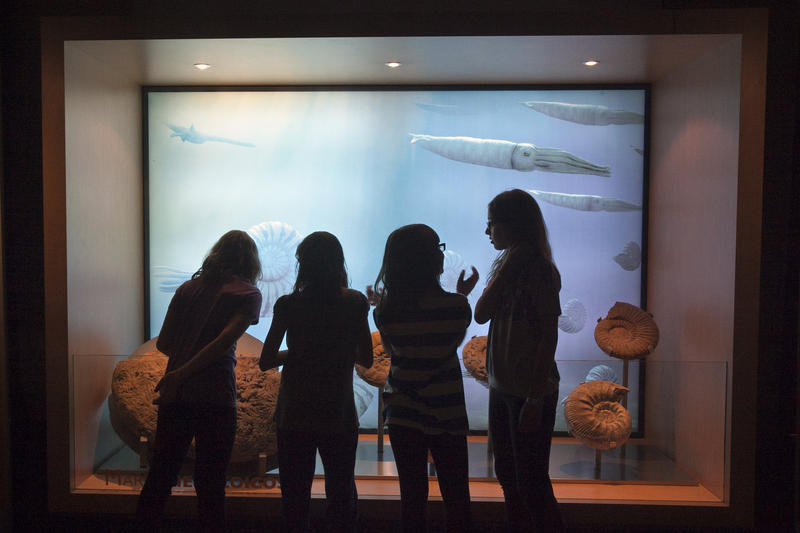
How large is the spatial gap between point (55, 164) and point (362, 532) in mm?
2171

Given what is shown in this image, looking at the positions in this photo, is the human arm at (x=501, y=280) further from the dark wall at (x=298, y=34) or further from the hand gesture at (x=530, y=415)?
the dark wall at (x=298, y=34)

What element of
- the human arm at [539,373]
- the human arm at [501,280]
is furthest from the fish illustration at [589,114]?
the human arm at [539,373]

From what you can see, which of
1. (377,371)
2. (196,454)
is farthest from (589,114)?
(196,454)

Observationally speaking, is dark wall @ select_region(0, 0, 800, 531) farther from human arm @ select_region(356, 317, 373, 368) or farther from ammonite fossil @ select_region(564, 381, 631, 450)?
human arm @ select_region(356, 317, 373, 368)

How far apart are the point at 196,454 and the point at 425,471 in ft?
2.67

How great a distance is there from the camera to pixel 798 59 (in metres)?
2.58

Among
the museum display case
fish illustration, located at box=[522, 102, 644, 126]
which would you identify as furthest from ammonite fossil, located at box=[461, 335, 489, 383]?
fish illustration, located at box=[522, 102, 644, 126]

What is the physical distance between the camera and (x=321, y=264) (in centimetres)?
193

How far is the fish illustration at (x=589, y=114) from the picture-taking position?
3.62 metres

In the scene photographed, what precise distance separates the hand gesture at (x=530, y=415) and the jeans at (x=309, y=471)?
0.57 meters

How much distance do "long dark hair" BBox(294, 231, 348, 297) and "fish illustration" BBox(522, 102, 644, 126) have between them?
7.17 feet

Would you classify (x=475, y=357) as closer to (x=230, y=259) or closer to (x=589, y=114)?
(x=230, y=259)

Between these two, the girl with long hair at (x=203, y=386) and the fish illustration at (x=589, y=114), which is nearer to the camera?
the girl with long hair at (x=203, y=386)

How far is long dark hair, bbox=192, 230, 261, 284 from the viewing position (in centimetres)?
214
